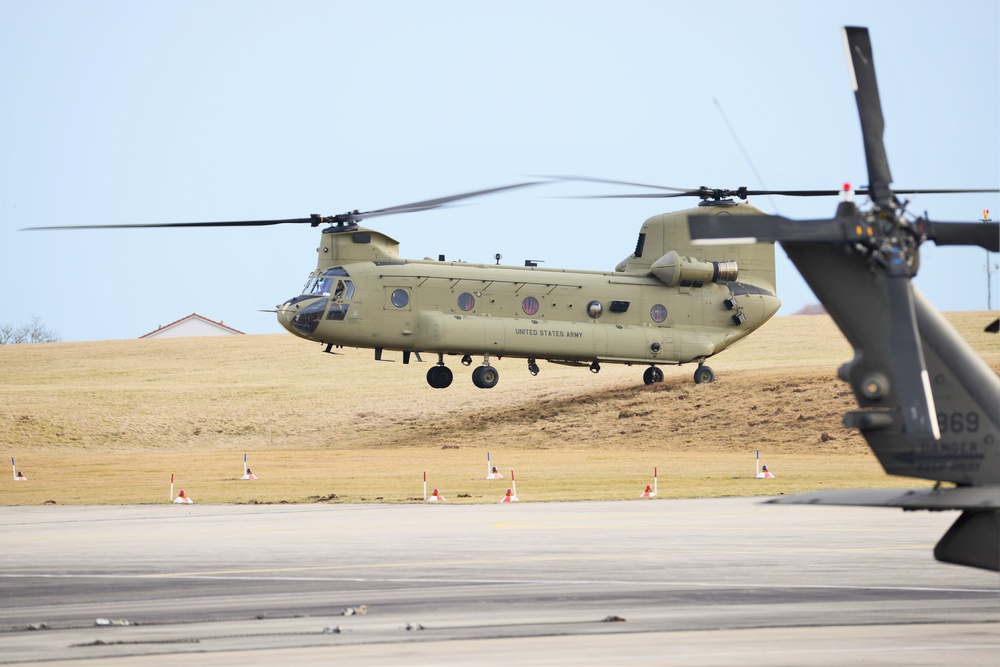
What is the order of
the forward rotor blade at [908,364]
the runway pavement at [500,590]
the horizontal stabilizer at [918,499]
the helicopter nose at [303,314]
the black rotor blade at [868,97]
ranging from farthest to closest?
the helicopter nose at [303,314]
the runway pavement at [500,590]
the black rotor blade at [868,97]
the horizontal stabilizer at [918,499]
the forward rotor blade at [908,364]

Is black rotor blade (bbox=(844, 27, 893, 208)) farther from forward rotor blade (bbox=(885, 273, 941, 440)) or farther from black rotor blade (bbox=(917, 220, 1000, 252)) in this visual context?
forward rotor blade (bbox=(885, 273, 941, 440))

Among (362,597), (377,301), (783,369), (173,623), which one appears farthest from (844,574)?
(783,369)

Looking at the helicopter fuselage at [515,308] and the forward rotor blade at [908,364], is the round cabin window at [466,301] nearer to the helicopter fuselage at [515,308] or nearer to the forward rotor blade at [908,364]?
the helicopter fuselage at [515,308]

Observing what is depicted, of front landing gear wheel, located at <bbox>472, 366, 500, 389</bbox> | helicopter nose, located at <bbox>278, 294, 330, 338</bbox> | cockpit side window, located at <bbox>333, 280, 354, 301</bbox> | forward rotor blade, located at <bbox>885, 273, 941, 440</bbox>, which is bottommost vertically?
front landing gear wheel, located at <bbox>472, 366, 500, 389</bbox>

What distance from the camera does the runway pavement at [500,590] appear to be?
14375 millimetres

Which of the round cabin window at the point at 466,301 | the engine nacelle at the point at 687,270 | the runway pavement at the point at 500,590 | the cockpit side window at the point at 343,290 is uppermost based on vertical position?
the engine nacelle at the point at 687,270

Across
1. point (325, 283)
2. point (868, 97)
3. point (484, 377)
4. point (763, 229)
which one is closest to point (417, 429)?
point (484, 377)

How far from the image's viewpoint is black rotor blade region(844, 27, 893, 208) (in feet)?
43.3

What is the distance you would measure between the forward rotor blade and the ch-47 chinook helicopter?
0.01m

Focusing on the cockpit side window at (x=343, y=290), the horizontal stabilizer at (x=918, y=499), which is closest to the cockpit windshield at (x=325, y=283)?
the cockpit side window at (x=343, y=290)

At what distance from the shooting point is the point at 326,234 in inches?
1494

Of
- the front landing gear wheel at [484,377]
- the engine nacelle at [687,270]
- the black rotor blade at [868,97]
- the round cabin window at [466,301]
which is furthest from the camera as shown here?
the engine nacelle at [687,270]

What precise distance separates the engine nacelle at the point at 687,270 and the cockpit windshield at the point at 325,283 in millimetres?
9518

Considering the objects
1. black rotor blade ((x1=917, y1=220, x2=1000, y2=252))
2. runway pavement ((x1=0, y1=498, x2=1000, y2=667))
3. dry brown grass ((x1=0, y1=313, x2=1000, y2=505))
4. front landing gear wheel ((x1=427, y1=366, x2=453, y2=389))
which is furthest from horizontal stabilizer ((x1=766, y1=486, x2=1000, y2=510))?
front landing gear wheel ((x1=427, y1=366, x2=453, y2=389))
